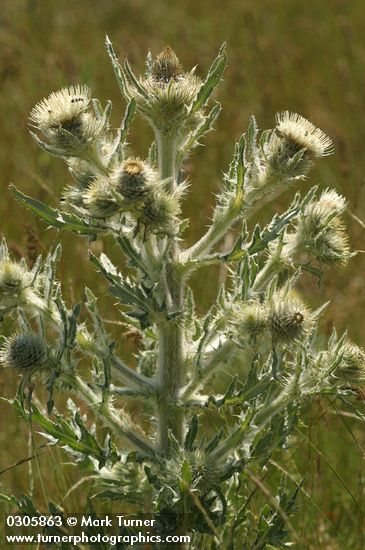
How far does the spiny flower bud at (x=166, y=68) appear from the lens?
299 cm

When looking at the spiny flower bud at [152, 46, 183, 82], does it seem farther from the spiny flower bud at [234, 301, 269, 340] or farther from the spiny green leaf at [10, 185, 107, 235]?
the spiny flower bud at [234, 301, 269, 340]

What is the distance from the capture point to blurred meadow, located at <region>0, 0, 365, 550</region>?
392cm

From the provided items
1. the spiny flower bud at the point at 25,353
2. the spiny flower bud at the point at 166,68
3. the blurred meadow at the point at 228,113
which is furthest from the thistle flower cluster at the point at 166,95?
the blurred meadow at the point at 228,113

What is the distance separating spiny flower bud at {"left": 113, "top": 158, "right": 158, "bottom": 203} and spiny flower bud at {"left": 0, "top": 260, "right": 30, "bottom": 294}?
0.54m

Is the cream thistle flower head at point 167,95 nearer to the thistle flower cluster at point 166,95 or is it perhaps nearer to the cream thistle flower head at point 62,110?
the thistle flower cluster at point 166,95

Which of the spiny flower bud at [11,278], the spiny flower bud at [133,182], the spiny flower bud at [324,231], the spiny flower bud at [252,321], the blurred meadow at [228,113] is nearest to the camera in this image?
the spiny flower bud at [133,182]

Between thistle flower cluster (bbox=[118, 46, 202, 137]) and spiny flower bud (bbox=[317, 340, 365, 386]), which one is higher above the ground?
thistle flower cluster (bbox=[118, 46, 202, 137])

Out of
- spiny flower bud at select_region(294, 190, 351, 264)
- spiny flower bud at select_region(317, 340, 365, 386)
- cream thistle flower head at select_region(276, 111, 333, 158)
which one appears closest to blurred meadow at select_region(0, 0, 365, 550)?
spiny flower bud at select_region(317, 340, 365, 386)

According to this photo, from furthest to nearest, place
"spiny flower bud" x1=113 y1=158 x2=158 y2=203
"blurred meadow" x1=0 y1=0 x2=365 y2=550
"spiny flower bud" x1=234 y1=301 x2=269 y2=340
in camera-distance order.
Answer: "blurred meadow" x1=0 y1=0 x2=365 y2=550 → "spiny flower bud" x1=234 y1=301 x2=269 y2=340 → "spiny flower bud" x1=113 y1=158 x2=158 y2=203

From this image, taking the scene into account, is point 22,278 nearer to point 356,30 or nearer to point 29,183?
point 29,183

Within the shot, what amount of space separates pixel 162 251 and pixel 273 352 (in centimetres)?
57

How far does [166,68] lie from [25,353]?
1147 mm

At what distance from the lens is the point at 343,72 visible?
816 cm

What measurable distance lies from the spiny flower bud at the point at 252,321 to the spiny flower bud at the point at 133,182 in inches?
21.5
